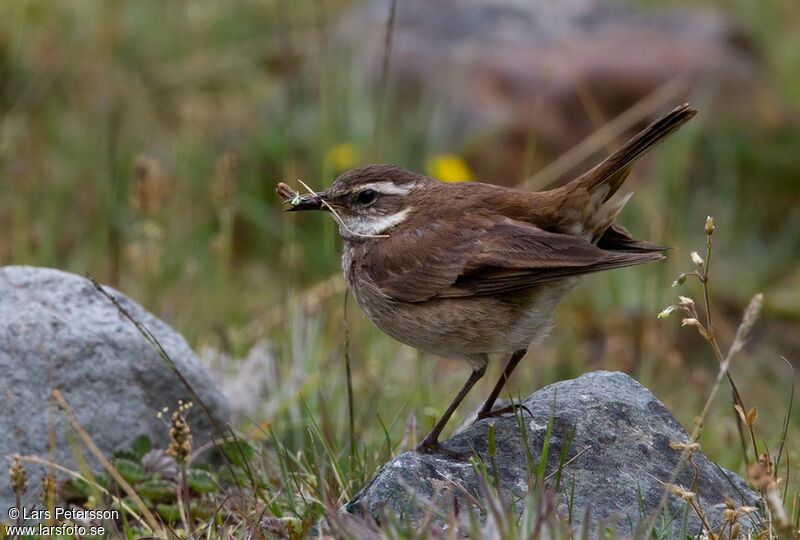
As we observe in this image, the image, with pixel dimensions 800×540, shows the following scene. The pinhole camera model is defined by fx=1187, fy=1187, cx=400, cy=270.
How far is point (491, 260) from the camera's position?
467 centimetres

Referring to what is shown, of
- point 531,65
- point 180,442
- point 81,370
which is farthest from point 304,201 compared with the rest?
point 531,65

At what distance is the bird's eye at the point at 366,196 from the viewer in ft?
17.1

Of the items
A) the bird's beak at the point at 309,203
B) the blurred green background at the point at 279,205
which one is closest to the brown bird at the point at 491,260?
the bird's beak at the point at 309,203

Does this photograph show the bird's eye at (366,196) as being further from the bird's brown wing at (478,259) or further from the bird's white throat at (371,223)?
the bird's brown wing at (478,259)

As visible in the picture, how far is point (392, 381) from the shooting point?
6.86 metres

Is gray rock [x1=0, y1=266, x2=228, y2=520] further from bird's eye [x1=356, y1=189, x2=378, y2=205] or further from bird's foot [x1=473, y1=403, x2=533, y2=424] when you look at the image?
bird's foot [x1=473, y1=403, x2=533, y2=424]

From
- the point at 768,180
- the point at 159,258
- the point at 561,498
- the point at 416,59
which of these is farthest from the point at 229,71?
the point at 561,498

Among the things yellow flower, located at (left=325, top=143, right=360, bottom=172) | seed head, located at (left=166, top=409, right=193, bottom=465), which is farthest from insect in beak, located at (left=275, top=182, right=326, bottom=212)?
yellow flower, located at (left=325, top=143, right=360, bottom=172)

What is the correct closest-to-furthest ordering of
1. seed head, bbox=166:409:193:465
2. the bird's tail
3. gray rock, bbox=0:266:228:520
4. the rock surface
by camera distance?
seed head, bbox=166:409:193:465 < the bird's tail < gray rock, bbox=0:266:228:520 < the rock surface

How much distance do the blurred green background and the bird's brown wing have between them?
91 centimetres

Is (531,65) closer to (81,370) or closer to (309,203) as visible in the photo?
(309,203)

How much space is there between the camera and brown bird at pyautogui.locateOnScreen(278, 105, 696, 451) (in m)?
4.55

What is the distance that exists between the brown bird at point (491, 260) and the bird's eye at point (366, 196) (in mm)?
191

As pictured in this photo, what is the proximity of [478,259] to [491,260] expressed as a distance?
7 centimetres
